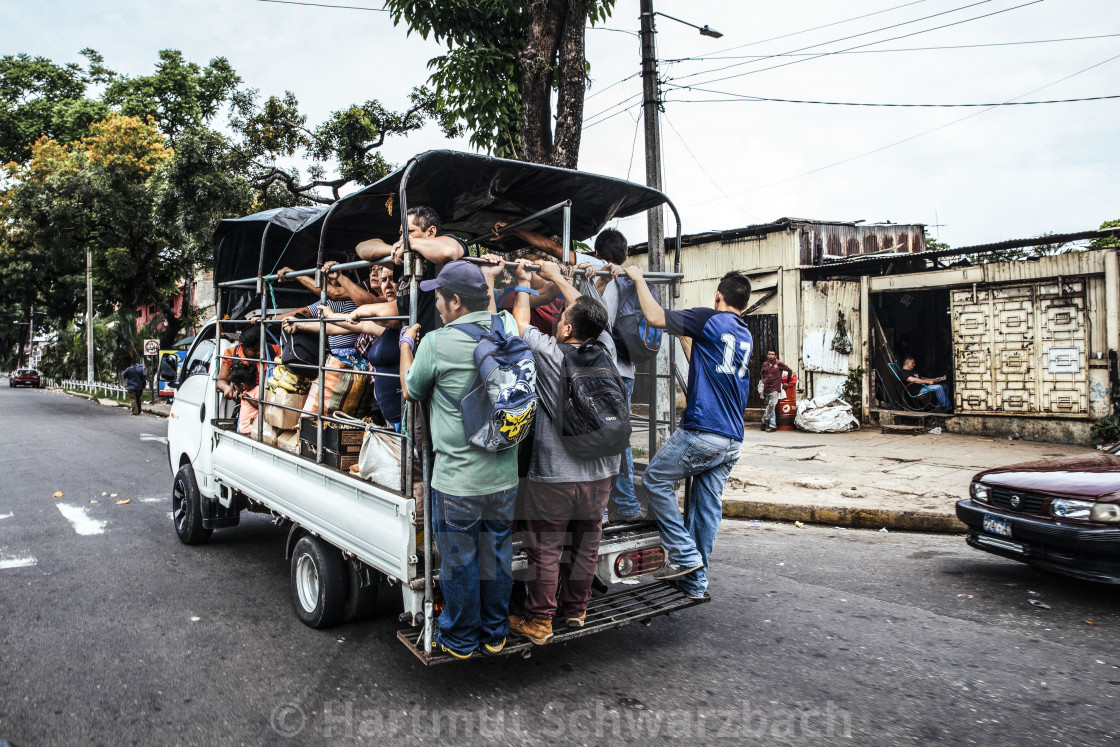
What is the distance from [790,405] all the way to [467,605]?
11.8m

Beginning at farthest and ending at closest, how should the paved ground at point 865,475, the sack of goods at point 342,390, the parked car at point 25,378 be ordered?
the parked car at point 25,378, the paved ground at point 865,475, the sack of goods at point 342,390

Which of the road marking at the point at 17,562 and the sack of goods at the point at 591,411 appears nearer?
the sack of goods at the point at 591,411

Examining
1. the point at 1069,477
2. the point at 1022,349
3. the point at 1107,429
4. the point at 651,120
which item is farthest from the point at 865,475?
the point at 651,120

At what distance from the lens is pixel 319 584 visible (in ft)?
12.9

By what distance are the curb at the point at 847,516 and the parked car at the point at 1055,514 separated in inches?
61.1

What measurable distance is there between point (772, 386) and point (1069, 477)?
894 centimetres

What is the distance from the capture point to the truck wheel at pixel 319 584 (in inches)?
154

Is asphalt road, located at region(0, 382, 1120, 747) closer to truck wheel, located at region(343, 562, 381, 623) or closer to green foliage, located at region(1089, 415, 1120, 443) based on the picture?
truck wheel, located at region(343, 562, 381, 623)

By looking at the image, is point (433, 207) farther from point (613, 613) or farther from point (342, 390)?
point (613, 613)

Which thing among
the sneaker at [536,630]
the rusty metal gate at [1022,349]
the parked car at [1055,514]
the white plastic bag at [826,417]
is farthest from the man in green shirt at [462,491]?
the rusty metal gate at [1022,349]

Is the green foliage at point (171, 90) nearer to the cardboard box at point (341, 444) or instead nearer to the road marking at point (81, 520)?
the road marking at point (81, 520)

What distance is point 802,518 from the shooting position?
283 inches

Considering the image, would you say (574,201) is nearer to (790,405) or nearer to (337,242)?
(337,242)

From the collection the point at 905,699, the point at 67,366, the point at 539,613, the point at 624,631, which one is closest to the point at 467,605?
the point at 539,613
